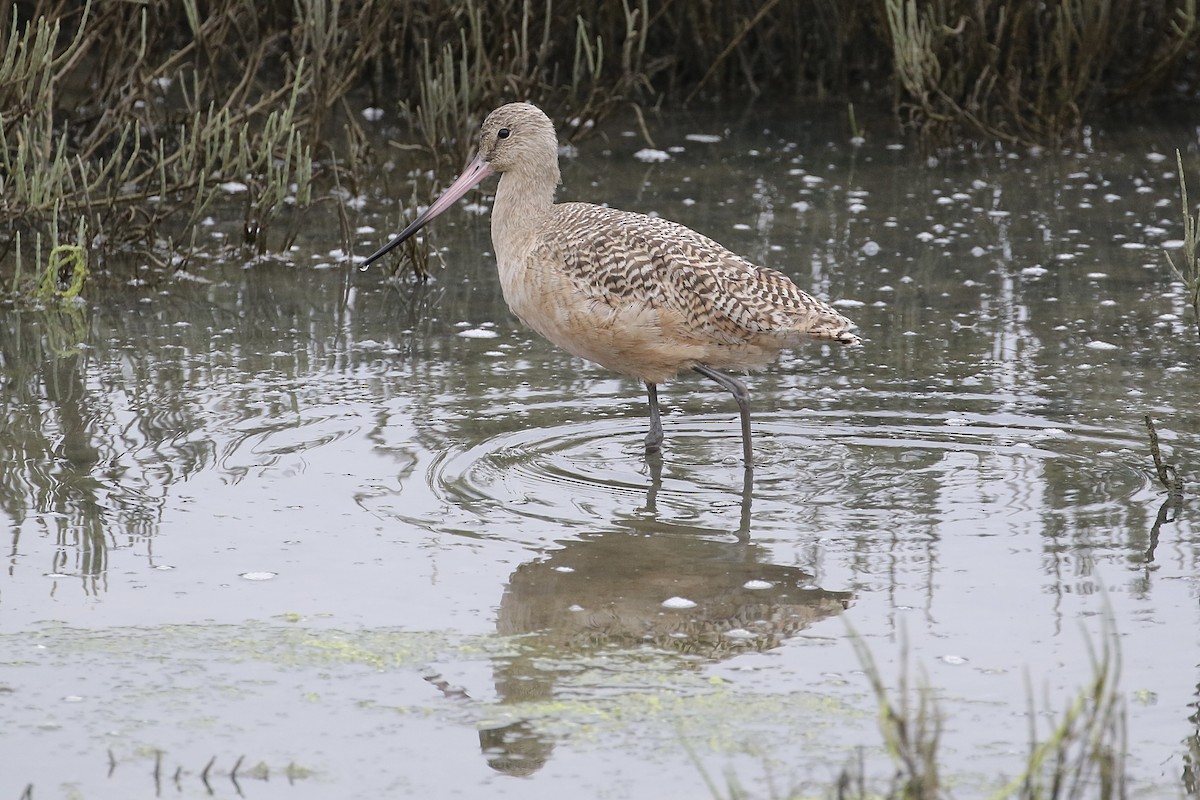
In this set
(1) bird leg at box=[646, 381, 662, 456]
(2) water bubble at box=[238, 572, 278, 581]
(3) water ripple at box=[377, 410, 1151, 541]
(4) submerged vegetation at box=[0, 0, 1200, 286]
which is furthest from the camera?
(4) submerged vegetation at box=[0, 0, 1200, 286]

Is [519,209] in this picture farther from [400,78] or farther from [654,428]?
[400,78]

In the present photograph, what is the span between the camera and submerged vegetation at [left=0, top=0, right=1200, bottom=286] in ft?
27.4

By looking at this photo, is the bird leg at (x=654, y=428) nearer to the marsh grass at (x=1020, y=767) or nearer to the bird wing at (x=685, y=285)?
the bird wing at (x=685, y=285)

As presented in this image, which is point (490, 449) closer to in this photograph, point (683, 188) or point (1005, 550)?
point (1005, 550)

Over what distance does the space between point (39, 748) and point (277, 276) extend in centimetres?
494

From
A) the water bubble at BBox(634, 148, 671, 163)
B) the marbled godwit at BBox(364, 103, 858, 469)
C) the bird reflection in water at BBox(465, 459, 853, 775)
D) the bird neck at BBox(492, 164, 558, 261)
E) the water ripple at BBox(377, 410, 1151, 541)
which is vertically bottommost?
the bird reflection in water at BBox(465, 459, 853, 775)

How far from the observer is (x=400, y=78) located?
11.5 meters

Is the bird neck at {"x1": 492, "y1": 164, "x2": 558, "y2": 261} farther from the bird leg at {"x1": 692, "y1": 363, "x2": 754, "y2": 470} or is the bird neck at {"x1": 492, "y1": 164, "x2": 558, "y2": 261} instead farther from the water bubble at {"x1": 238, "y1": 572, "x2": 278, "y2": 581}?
the water bubble at {"x1": 238, "y1": 572, "x2": 278, "y2": 581}

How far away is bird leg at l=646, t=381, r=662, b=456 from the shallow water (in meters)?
0.13

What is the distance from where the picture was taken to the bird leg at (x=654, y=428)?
19.0ft

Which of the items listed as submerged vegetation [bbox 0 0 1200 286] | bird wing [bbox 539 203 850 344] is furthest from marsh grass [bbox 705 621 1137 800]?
submerged vegetation [bbox 0 0 1200 286]

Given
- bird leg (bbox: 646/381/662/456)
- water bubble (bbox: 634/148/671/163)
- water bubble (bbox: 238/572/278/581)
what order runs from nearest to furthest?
water bubble (bbox: 238/572/278/581) → bird leg (bbox: 646/381/662/456) → water bubble (bbox: 634/148/671/163)

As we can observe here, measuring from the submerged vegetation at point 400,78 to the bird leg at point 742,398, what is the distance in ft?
10.8

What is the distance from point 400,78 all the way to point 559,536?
7.13 m
